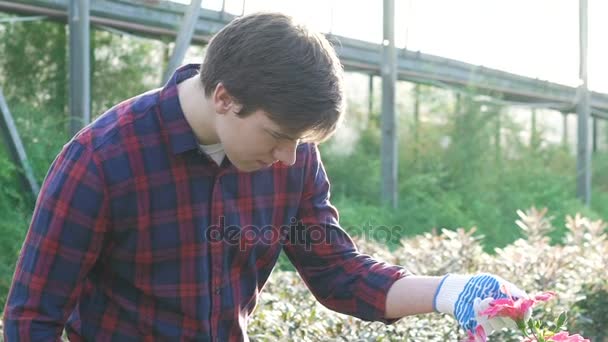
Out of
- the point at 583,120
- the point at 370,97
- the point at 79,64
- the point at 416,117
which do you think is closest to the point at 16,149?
the point at 79,64

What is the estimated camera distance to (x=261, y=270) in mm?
2113

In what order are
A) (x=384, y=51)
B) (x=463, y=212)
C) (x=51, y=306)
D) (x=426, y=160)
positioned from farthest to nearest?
1. (x=426, y=160)
2. (x=463, y=212)
3. (x=384, y=51)
4. (x=51, y=306)

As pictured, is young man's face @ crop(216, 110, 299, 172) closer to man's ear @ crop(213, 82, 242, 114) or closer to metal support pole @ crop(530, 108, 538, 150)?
man's ear @ crop(213, 82, 242, 114)

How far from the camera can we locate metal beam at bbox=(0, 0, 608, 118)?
784 cm

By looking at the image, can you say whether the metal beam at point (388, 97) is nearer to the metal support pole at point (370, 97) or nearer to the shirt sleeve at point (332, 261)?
the metal support pole at point (370, 97)

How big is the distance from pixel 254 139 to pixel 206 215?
Answer: 10.5 inches

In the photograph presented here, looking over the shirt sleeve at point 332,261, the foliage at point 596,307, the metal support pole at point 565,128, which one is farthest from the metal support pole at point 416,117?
the shirt sleeve at point 332,261

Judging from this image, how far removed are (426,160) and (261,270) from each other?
399 inches

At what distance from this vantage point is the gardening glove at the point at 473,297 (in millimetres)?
1832

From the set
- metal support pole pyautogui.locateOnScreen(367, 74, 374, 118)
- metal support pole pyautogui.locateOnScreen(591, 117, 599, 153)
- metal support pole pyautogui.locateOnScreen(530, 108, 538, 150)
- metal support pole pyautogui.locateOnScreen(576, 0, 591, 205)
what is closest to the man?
metal support pole pyautogui.locateOnScreen(367, 74, 374, 118)

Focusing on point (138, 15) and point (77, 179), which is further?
point (138, 15)

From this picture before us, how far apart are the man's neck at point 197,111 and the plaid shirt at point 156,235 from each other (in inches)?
0.7

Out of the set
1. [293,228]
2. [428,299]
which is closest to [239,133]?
[293,228]

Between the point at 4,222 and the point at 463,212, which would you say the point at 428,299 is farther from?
the point at 463,212
